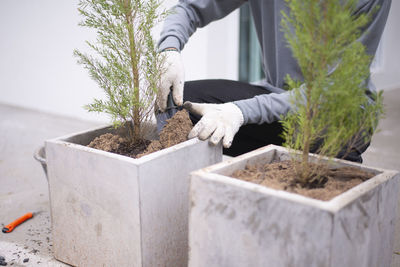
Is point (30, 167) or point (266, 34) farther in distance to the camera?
point (30, 167)

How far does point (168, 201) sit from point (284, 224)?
0.48 m

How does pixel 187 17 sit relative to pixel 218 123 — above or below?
above

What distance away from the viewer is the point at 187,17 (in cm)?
206

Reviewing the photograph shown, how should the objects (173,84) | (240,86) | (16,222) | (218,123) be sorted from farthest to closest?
1. (240,86)
2. (16,222)
3. (173,84)
4. (218,123)

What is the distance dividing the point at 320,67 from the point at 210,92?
0.94 metres

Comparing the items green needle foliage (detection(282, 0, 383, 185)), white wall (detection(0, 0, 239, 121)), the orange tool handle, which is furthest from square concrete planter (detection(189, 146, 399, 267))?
white wall (detection(0, 0, 239, 121))

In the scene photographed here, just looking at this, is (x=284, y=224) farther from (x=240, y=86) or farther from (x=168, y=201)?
(x=240, y=86)

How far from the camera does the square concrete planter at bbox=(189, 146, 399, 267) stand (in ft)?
2.99

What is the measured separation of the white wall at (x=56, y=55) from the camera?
11.5 feet

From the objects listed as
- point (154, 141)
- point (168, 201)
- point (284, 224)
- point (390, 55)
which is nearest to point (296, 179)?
point (284, 224)

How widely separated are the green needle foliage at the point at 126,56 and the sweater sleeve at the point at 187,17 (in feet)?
1.22

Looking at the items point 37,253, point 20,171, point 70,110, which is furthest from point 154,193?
point 70,110

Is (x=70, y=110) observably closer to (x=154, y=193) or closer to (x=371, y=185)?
(x=154, y=193)

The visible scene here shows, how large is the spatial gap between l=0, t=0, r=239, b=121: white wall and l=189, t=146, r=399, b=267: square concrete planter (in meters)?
2.45
